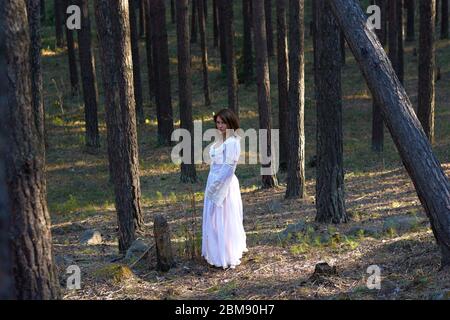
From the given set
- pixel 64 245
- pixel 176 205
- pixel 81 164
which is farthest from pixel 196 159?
pixel 64 245

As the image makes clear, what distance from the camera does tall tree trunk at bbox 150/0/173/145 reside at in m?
24.9

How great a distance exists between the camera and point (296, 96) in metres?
16.3

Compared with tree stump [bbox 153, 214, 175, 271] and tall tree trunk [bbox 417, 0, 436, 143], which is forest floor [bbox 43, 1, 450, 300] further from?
tall tree trunk [bbox 417, 0, 436, 143]

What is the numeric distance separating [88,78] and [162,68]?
11.0 ft

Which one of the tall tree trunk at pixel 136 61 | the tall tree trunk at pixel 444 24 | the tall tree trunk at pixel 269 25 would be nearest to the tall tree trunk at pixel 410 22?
the tall tree trunk at pixel 444 24

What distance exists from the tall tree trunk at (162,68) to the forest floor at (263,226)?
76 cm

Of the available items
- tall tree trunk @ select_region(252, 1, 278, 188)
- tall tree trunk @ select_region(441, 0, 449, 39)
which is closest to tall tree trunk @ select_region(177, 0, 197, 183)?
tall tree trunk @ select_region(252, 1, 278, 188)

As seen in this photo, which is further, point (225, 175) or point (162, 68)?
point (162, 68)

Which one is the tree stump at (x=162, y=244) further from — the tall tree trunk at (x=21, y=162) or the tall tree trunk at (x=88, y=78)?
the tall tree trunk at (x=88, y=78)

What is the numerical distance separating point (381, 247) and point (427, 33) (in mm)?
9945

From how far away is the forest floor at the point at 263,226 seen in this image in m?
8.82

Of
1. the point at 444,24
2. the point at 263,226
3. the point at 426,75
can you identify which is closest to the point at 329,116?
the point at 263,226

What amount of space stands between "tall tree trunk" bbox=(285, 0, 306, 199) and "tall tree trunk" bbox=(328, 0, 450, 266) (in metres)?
7.23

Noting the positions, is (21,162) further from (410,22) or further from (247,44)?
(410,22)
